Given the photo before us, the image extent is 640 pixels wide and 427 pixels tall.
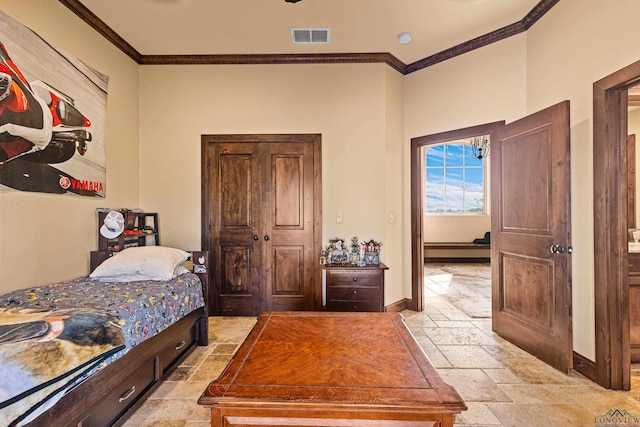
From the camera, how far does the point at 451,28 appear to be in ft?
10.3

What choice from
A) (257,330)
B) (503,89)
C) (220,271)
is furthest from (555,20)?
(220,271)

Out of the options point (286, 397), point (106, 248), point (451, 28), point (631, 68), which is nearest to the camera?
point (286, 397)

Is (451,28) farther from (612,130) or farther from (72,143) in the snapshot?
(72,143)

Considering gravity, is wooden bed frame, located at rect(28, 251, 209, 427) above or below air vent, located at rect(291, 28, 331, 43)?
below

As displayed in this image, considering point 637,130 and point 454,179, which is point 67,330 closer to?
point 637,130

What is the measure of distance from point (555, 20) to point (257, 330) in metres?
3.63

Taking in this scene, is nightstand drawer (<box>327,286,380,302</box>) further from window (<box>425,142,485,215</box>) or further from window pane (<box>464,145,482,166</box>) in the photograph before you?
window pane (<box>464,145,482,166</box>)

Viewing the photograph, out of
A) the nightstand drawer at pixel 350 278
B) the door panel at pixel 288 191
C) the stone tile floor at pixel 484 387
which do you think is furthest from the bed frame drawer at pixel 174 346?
the door panel at pixel 288 191

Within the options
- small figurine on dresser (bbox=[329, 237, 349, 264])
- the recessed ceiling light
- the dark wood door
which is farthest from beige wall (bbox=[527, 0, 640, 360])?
small figurine on dresser (bbox=[329, 237, 349, 264])

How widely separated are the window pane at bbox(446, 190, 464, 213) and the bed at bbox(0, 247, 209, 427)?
7084mm

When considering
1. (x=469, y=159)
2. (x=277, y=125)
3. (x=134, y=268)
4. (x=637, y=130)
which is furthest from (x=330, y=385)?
(x=469, y=159)

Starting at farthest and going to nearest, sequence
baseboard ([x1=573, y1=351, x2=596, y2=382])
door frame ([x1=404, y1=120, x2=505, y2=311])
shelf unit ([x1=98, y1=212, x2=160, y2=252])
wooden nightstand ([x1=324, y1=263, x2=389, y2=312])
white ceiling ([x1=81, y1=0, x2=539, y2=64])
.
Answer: door frame ([x1=404, y1=120, x2=505, y2=311]) → wooden nightstand ([x1=324, y1=263, x2=389, y2=312]) → shelf unit ([x1=98, y1=212, x2=160, y2=252]) → white ceiling ([x1=81, y1=0, x2=539, y2=64]) → baseboard ([x1=573, y1=351, x2=596, y2=382])

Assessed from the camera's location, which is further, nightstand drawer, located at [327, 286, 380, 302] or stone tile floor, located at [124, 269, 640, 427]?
nightstand drawer, located at [327, 286, 380, 302]

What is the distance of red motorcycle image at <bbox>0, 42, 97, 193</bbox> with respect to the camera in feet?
6.82
